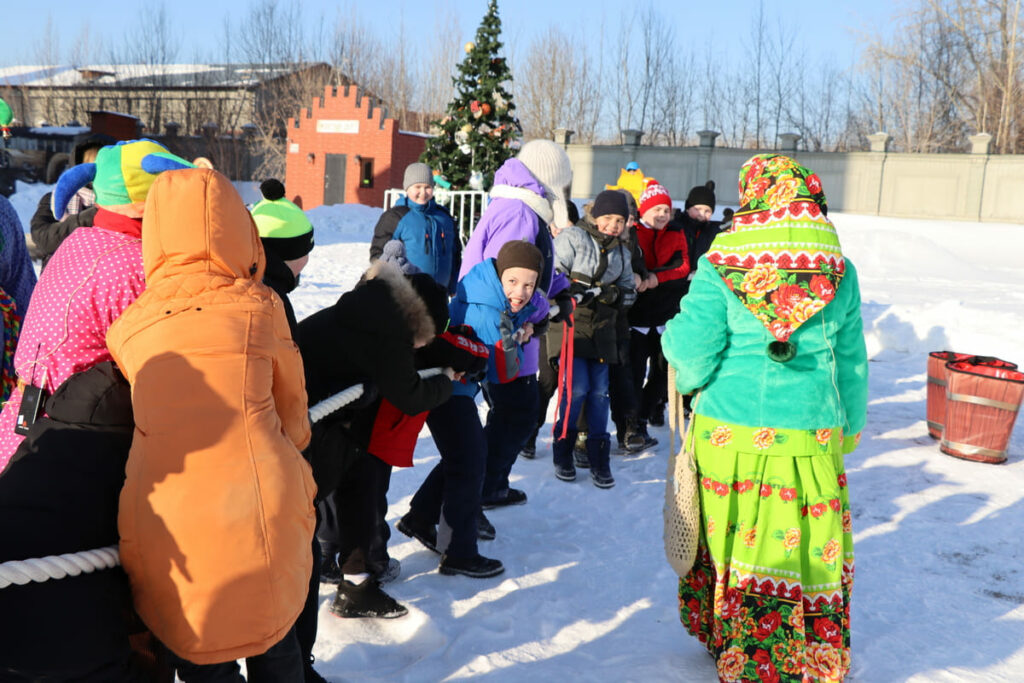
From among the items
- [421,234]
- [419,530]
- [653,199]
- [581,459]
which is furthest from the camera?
[421,234]

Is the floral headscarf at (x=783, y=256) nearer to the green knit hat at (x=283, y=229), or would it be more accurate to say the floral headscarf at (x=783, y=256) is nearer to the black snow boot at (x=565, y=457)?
the green knit hat at (x=283, y=229)

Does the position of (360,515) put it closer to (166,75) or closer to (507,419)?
(507,419)

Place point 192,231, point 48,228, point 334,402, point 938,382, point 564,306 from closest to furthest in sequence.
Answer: point 192,231 < point 334,402 < point 48,228 < point 564,306 < point 938,382

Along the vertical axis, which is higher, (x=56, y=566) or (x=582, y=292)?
(x=582, y=292)

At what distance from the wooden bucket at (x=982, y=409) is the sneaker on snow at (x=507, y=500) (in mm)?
3656

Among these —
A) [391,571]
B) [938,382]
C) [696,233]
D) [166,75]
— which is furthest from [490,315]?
[166,75]

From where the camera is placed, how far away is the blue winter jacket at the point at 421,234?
22.3 ft

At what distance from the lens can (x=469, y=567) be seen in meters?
3.95

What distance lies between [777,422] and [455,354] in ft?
4.40

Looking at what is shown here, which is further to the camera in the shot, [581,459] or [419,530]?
[581,459]

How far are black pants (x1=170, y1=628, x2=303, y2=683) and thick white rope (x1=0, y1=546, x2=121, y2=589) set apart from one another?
13.8 inches

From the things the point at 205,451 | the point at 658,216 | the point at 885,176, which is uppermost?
the point at 885,176

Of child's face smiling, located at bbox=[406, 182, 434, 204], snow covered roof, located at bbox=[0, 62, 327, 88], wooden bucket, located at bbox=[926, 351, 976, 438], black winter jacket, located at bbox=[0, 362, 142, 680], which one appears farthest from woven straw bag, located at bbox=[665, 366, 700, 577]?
snow covered roof, located at bbox=[0, 62, 327, 88]

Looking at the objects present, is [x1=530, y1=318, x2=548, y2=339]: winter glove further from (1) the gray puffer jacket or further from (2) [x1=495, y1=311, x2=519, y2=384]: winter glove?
(1) the gray puffer jacket
